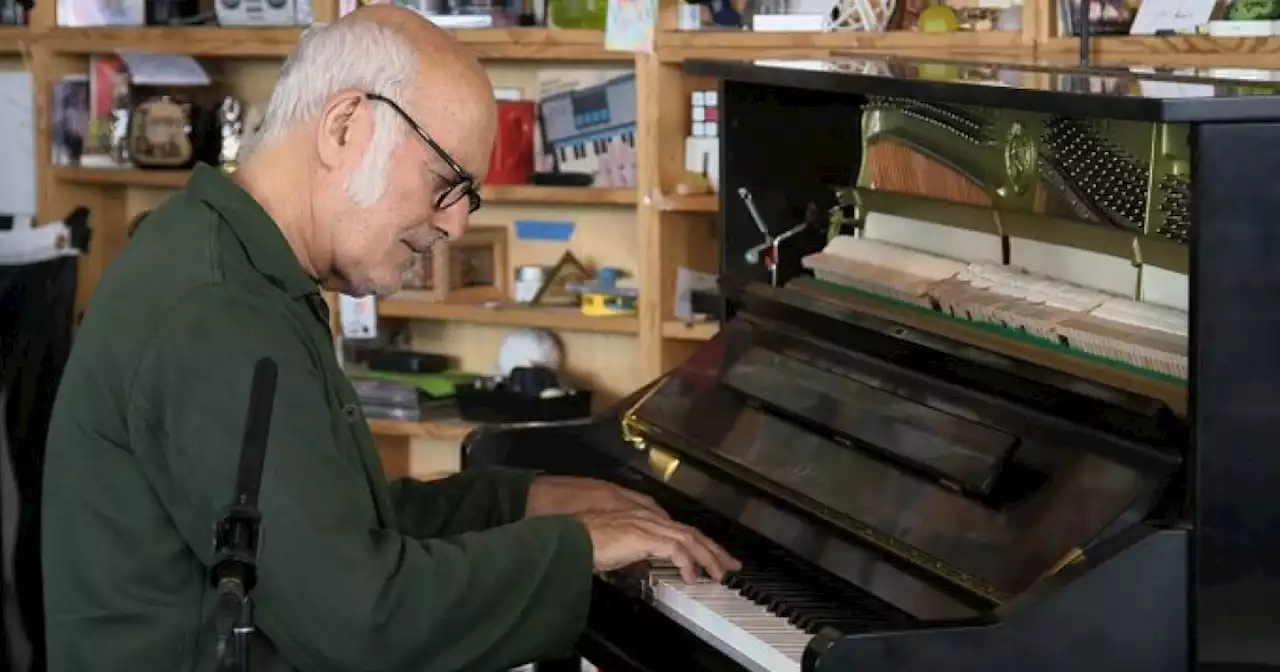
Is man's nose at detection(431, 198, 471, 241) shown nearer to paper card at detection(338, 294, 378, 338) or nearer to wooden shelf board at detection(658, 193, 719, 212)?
wooden shelf board at detection(658, 193, 719, 212)

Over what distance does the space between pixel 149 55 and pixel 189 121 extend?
0.17 m

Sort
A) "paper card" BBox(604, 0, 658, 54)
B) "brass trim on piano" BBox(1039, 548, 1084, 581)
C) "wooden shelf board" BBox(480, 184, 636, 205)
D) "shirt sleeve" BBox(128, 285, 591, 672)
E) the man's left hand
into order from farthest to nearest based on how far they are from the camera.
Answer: "wooden shelf board" BBox(480, 184, 636, 205), "paper card" BBox(604, 0, 658, 54), the man's left hand, "brass trim on piano" BBox(1039, 548, 1084, 581), "shirt sleeve" BBox(128, 285, 591, 672)

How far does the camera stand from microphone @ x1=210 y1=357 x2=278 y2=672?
1.20 meters

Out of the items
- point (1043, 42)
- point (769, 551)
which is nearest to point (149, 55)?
point (1043, 42)

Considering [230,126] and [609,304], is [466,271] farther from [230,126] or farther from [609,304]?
[230,126]

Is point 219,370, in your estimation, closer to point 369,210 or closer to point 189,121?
point 369,210

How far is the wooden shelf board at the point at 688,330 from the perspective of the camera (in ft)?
11.8

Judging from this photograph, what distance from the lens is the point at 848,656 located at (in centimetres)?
167

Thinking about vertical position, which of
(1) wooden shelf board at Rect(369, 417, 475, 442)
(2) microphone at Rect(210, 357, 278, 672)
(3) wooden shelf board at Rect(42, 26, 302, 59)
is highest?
(3) wooden shelf board at Rect(42, 26, 302, 59)

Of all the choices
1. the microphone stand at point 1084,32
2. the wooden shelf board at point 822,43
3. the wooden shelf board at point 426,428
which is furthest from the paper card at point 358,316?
the microphone stand at point 1084,32

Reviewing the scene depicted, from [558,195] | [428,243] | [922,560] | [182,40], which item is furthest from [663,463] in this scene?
[182,40]

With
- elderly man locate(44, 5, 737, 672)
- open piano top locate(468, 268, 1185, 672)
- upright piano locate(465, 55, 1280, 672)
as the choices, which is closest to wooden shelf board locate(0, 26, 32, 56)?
upright piano locate(465, 55, 1280, 672)

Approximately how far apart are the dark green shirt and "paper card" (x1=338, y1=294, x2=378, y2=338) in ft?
7.10

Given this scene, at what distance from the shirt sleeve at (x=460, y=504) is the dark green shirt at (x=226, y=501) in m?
0.37
